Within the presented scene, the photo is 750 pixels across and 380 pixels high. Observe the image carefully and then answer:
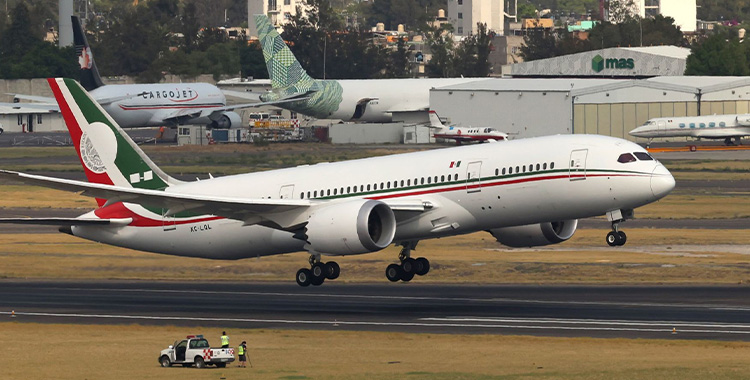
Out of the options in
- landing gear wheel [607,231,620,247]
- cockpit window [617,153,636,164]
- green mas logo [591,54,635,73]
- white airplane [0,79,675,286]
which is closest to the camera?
landing gear wheel [607,231,620,247]

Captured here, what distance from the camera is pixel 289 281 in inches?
2579

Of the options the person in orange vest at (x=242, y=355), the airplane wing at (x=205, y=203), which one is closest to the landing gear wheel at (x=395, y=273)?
the airplane wing at (x=205, y=203)

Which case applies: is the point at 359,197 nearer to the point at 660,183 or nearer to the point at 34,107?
the point at 660,183

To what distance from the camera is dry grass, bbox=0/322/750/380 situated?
39156 mm

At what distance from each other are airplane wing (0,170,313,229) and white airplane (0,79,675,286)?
0.19ft

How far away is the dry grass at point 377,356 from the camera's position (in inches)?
1542

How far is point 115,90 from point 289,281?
106044 mm

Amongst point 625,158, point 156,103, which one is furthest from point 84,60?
point 625,158

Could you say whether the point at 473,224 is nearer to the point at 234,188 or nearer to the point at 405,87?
the point at 234,188

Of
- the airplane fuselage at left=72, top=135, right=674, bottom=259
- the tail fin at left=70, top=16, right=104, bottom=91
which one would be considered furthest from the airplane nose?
the tail fin at left=70, top=16, right=104, bottom=91

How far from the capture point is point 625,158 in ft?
167

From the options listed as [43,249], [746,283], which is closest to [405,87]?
[43,249]

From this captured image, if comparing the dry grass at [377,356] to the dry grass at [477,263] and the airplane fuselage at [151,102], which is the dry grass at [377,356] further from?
the airplane fuselage at [151,102]

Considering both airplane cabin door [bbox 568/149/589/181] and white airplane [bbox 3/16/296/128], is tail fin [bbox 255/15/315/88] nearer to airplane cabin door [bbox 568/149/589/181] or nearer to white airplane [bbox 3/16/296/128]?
white airplane [bbox 3/16/296/128]
